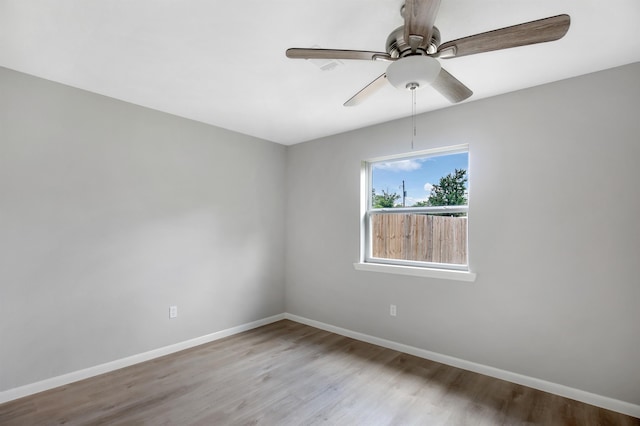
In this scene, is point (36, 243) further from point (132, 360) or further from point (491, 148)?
point (491, 148)

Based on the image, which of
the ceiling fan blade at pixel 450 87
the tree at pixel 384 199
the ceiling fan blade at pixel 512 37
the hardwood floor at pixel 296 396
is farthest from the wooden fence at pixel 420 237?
the ceiling fan blade at pixel 512 37

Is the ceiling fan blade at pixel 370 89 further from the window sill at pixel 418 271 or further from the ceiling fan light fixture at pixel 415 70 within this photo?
the window sill at pixel 418 271

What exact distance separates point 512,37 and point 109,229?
3250 millimetres

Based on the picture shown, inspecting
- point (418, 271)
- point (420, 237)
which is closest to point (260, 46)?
point (420, 237)

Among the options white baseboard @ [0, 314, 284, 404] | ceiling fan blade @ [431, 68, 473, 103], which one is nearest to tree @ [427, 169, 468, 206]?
ceiling fan blade @ [431, 68, 473, 103]

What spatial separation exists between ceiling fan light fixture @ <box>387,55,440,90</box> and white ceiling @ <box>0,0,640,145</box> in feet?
1.17

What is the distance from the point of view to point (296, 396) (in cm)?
240

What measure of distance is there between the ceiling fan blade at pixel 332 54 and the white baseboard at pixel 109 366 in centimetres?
299

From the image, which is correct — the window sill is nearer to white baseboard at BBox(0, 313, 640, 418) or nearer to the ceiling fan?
white baseboard at BBox(0, 313, 640, 418)

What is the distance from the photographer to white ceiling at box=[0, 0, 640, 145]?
1.67m

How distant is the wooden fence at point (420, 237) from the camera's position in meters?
3.03

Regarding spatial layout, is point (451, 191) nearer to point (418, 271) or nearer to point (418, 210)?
point (418, 210)

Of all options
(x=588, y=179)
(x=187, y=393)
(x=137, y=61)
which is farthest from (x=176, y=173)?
(x=588, y=179)

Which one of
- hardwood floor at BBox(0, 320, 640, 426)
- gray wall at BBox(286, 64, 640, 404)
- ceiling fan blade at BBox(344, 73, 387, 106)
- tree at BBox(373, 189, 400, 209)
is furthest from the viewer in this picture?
tree at BBox(373, 189, 400, 209)
